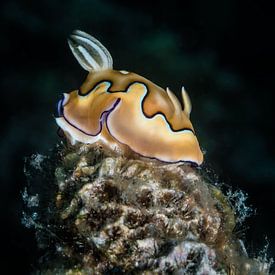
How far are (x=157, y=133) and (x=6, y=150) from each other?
2736 millimetres

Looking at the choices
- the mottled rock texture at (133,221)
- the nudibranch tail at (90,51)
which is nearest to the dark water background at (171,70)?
the nudibranch tail at (90,51)

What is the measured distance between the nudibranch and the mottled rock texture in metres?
0.12

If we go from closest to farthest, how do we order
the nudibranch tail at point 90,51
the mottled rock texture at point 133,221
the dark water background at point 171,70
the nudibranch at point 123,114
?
1. the mottled rock texture at point 133,221
2. the nudibranch at point 123,114
3. the nudibranch tail at point 90,51
4. the dark water background at point 171,70

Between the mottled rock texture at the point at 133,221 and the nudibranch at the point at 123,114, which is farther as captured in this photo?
the nudibranch at the point at 123,114

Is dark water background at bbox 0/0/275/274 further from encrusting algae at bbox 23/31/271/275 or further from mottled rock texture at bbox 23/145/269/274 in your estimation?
mottled rock texture at bbox 23/145/269/274

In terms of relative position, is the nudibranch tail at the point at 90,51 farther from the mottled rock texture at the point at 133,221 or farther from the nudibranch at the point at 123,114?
the mottled rock texture at the point at 133,221

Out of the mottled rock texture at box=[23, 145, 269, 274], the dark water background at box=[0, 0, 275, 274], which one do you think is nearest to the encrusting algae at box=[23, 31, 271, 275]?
the mottled rock texture at box=[23, 145, 269, 274]

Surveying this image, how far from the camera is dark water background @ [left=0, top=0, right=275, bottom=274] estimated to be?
4.63 meters

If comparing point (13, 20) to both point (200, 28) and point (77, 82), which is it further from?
point (200, 28)

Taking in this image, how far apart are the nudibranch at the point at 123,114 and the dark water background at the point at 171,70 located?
1864 mm

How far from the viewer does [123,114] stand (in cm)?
268

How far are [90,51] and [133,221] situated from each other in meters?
1.42

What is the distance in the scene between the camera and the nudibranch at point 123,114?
2.54m

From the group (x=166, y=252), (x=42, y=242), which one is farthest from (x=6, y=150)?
(x=166, y=252)
